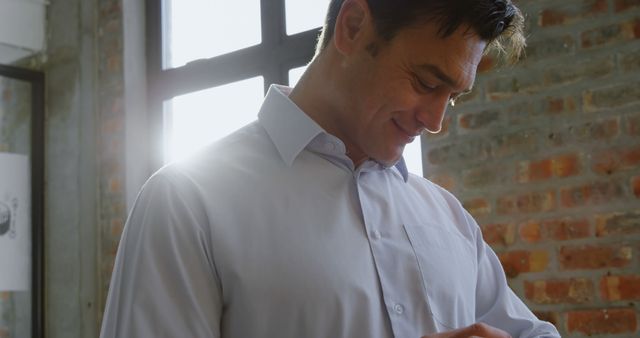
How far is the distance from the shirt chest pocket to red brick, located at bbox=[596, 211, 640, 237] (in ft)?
2.64

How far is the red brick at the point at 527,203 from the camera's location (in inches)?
80.4

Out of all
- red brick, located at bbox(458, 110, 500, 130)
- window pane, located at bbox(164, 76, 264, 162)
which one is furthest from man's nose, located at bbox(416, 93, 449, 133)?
window pane, located at bbox(164, 76, 264, 162)

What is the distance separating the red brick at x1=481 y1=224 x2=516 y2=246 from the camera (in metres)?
2.11

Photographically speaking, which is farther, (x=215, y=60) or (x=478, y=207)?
(x=215, y=60)

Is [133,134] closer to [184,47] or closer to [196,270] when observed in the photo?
[184,47]

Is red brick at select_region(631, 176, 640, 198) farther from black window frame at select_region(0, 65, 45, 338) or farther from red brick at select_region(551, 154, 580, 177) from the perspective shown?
black window frame at select_region(0, 65, 45, 338)

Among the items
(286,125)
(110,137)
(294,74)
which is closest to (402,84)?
(286,125)

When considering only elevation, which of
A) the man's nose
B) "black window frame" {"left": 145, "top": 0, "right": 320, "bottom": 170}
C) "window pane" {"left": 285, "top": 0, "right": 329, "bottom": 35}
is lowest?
the man's nose

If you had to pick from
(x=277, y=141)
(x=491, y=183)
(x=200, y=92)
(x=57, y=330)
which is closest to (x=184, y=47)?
(x=200, y=92)

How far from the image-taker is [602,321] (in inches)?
76.6

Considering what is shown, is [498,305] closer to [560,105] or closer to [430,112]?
[430,112]

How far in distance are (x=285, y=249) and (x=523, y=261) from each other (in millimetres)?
1191

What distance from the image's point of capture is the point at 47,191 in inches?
134

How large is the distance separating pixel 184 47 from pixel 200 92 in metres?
0.24
